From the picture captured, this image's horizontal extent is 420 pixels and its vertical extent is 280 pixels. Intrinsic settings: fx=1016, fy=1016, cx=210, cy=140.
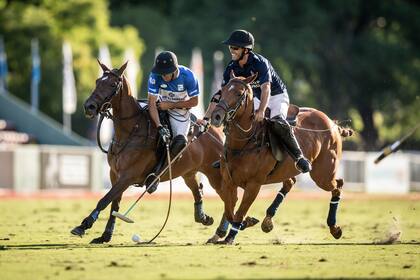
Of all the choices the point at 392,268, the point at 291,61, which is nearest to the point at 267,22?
the point at 291,61

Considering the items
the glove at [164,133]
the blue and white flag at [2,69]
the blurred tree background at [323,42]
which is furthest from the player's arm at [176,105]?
the blurred tree background at [323,42]

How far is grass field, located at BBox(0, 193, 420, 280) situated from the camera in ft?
30.0

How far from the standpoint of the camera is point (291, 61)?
50250 mm

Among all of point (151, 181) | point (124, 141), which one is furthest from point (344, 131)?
point (124, 141)

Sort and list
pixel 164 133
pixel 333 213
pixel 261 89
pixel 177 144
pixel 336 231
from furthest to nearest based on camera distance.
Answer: pixel 333 213
pixel 336 231
pixel 177 144
pixel 164 133
pixel 261 89

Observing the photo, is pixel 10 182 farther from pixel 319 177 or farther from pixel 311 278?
pixel 311 278

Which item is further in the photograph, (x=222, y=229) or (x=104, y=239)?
(x=222, y=229)

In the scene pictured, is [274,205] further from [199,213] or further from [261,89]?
[261,89]

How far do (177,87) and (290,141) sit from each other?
1667 mm

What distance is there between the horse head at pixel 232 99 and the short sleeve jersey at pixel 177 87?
4.24ft

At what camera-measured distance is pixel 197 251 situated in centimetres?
1107

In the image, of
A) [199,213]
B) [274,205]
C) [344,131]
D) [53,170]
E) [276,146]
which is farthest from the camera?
[53,170]

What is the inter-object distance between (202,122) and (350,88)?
41.0 metres

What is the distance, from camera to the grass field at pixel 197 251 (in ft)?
30.0
